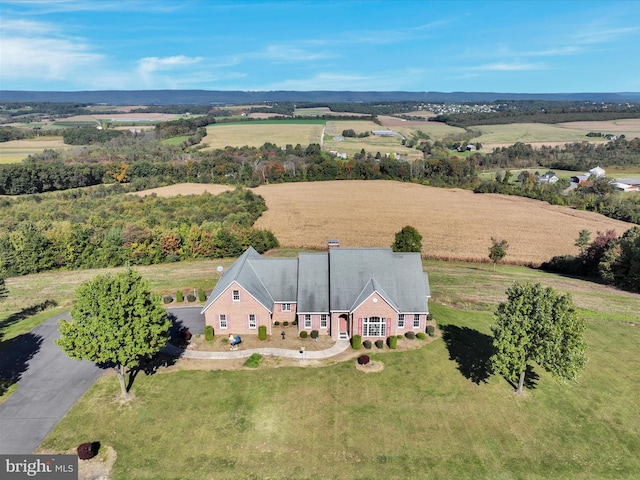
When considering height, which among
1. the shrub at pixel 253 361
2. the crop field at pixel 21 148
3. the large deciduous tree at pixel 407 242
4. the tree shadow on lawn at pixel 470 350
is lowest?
the tree shadow on lawn at pixel 470 350

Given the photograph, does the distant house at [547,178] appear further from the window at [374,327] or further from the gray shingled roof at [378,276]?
the window at [374,327]

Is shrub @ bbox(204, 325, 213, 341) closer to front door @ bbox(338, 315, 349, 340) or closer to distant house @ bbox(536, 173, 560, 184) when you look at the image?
front door @ bbox(338, 315, 349, 340)

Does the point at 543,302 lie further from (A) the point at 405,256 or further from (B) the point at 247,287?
(B) the point at 247,287

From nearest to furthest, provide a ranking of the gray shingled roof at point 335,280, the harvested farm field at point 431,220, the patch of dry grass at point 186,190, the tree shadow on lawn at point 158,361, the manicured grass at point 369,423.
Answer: the manicured grass at point 369,423 → the tree shadow on lawn at point 158,361 → the gray shingled roof at point 335,280 → the harvested farm field at point 431,220 → the patch of dry grass at point 186,190

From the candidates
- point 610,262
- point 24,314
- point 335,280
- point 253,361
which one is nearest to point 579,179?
point 610,262

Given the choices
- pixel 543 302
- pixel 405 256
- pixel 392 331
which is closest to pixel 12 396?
pixel 392 331

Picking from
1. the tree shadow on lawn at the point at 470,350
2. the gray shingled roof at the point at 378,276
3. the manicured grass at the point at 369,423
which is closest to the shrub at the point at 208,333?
the manicured grass at the point at 369,423

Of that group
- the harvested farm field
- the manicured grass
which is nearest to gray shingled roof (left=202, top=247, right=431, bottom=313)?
the manicured grass

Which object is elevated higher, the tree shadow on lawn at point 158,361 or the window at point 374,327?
the window at point 374,327
